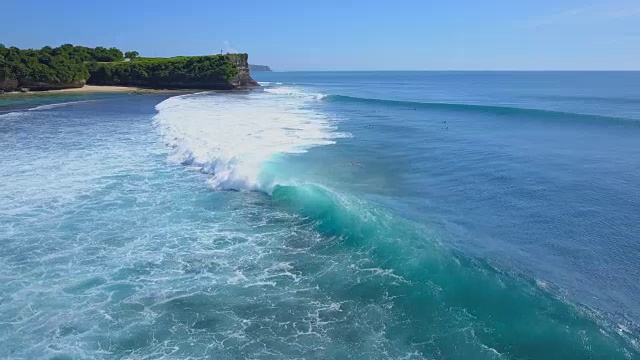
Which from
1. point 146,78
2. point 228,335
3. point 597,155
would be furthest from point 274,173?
point 146,78

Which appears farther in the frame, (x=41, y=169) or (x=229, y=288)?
(x=41, y=169)

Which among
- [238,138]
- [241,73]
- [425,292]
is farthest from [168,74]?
[425,292]

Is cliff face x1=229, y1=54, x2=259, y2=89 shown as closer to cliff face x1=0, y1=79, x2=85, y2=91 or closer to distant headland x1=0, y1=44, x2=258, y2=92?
distant headland x1=0, y1=44, x2=258, y2=92

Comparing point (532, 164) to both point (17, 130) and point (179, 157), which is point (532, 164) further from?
point (17, 130)

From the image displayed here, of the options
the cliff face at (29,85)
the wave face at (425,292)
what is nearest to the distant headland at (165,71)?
the cliff face at (29,85)

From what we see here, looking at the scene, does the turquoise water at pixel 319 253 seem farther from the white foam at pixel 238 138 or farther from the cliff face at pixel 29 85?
the cliff face at pixel 29 85

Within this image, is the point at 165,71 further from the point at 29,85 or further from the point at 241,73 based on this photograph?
the point at 29,85

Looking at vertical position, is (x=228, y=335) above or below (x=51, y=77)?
below
